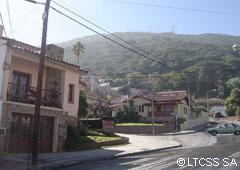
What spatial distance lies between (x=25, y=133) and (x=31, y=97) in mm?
2707

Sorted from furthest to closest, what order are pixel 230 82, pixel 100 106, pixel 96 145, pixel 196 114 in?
pixel 230 82, pixel 196 114, pixel 100 106, pixel 96 145

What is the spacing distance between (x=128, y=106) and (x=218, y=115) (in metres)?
39.9

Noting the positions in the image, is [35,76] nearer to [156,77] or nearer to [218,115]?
[218,115]

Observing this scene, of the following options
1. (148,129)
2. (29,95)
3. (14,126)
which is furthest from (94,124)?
(148,129)

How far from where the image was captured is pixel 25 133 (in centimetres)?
1566

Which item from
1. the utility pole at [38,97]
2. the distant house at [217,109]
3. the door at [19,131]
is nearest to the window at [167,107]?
the door at [19,131]

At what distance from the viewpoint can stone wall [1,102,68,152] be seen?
14.2 meters

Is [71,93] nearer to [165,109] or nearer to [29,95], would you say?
[29,95]

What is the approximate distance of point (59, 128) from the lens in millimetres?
17266

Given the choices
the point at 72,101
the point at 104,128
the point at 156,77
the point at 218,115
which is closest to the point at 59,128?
the point at 72,101

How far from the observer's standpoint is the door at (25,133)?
14958 mm

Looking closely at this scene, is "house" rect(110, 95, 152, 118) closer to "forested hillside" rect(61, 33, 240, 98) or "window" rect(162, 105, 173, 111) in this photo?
"window" rect(162, 105, 173, 111)

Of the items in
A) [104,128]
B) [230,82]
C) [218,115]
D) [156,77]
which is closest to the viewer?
[104,128]

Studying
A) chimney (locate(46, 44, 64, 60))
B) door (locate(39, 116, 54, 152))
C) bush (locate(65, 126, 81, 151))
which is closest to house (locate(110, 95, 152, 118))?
chimney (locate(46, 44, 64, 60))
